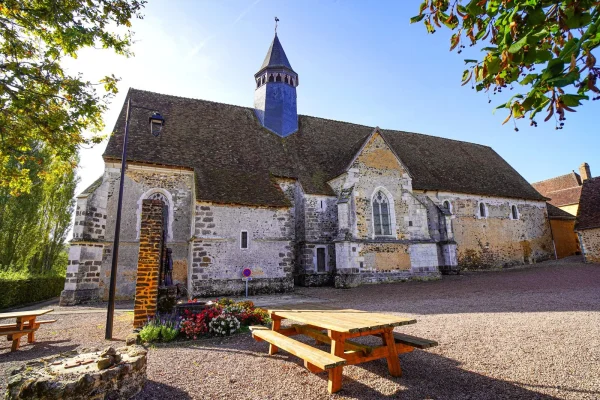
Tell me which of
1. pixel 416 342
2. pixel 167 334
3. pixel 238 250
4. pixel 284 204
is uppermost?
pixel 284 204

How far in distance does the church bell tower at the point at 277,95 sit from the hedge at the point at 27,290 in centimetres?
1452

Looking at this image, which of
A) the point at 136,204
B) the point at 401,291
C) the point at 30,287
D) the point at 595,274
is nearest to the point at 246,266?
the point at 136,204

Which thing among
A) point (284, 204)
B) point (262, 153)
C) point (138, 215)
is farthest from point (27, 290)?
point (262, 153)

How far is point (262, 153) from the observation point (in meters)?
17.6

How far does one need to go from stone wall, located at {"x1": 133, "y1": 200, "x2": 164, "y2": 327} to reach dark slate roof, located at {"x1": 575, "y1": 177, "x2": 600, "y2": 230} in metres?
25.0

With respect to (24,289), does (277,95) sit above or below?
above

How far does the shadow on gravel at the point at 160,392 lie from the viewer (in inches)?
145

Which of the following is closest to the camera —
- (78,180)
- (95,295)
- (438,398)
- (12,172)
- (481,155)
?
(438,398)

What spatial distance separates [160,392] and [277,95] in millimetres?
18681

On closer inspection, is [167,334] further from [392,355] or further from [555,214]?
[555,214]

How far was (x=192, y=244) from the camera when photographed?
13.3 metres

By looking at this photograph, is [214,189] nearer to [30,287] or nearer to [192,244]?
[192,244]

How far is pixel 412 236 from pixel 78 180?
23414mm

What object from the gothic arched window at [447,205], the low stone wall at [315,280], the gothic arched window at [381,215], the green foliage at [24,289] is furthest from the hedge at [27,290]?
the gothic arched window at [447,205]
